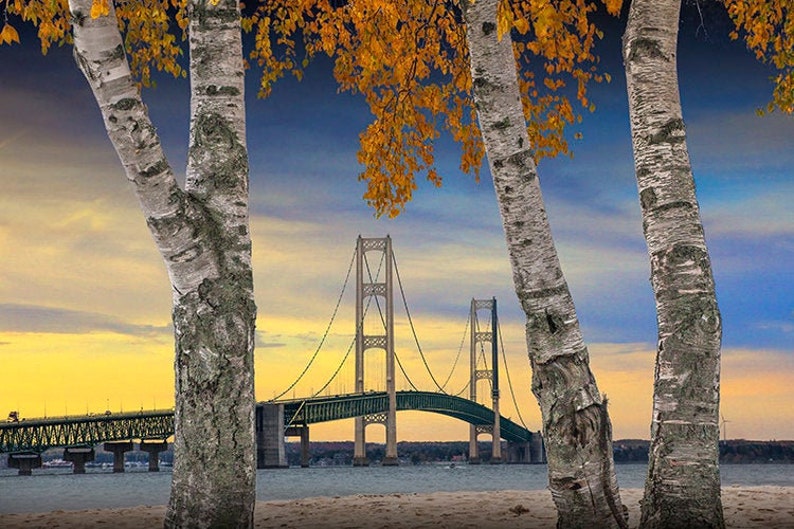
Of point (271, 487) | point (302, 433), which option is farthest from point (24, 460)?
point (271, 487)

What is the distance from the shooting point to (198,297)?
24.4 ft

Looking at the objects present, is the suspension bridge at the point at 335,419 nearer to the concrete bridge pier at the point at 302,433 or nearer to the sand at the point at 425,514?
the concrete bridge pier at the point at 302,433

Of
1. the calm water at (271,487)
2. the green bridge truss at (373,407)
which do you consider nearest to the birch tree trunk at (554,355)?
the calm water at (271,487)

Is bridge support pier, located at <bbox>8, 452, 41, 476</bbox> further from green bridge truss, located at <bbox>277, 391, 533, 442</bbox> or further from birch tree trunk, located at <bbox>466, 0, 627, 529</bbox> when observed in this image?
birch tree trunk, located at <bbox>466, 0, 627, 529</bbox>

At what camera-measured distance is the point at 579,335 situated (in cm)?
773

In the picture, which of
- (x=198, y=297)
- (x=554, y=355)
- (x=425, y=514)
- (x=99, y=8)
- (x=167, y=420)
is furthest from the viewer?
(x=167, y=420)

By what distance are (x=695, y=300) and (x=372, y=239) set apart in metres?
85.6

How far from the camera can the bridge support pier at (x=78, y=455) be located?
291 ft

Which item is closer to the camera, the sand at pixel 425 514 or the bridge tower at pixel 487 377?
the sand at pixel 425 514

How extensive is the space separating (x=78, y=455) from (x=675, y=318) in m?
87.7

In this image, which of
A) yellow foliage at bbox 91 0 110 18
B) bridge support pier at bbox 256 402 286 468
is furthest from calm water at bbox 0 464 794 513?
yellow foliage at bbox 91 0 110 18

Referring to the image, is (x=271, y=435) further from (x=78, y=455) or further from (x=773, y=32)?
(x=773, y=32)

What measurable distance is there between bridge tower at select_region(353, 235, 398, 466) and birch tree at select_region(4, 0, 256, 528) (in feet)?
210

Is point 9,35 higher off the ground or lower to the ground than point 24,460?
higher
